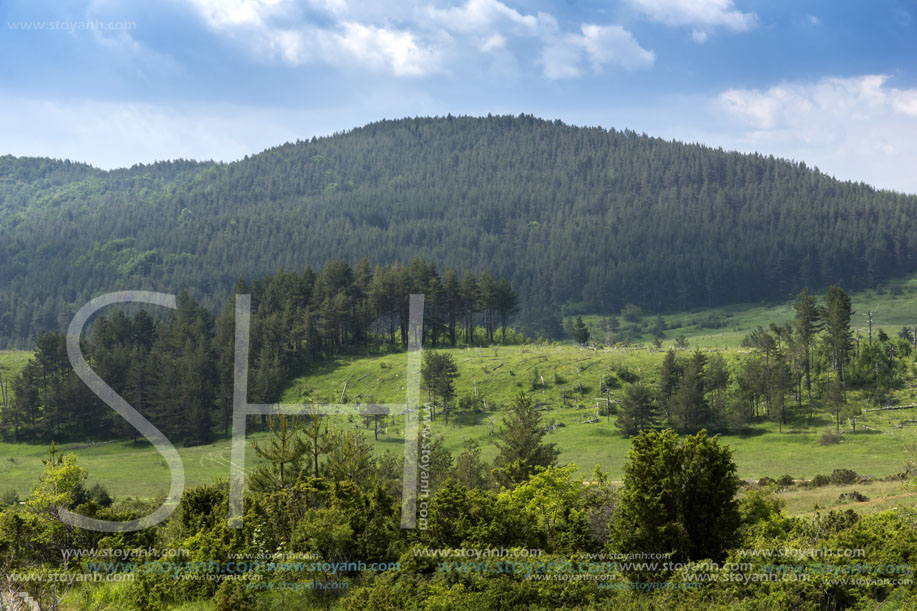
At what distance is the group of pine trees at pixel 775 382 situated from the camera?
71188 mm

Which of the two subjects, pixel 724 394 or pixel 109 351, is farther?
pixel 109 351

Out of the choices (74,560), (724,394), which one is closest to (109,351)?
(724,394)

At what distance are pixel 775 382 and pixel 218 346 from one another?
73.4 metres

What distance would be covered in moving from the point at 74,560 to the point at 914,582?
23.7 m

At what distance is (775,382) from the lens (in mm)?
73812

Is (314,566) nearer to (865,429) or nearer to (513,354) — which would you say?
(865,429)

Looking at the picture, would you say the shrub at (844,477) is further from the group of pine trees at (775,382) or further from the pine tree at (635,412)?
the pine tree at (635,412)

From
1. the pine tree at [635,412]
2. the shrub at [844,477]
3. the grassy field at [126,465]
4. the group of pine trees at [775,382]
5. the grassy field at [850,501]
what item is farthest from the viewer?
the group of pine trees at [775,382]

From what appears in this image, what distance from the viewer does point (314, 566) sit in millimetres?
20547

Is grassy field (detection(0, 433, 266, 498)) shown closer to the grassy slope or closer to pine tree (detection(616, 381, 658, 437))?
the grassy slope

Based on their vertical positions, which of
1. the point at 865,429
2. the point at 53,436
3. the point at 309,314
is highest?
the point at 309,314

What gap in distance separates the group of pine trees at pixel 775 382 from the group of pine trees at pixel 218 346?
138ft

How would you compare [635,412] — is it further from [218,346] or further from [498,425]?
[218,346]

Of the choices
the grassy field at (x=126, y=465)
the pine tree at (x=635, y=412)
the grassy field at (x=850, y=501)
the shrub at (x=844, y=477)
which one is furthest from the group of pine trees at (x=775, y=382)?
the grassy field at (x=126, y=465)
